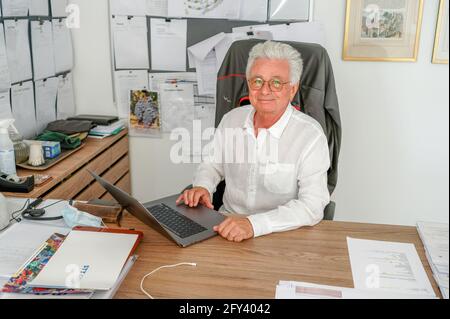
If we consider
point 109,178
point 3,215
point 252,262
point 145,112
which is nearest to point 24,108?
point 109,178

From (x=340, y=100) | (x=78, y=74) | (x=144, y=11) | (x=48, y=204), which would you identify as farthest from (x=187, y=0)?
(x=48, y=204)

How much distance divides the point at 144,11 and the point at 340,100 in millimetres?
1237

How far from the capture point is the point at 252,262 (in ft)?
4.38

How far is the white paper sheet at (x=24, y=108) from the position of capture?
2318mm

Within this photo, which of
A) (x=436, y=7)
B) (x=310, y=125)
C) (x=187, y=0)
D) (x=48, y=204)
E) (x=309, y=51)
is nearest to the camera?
(x=48, y=204)

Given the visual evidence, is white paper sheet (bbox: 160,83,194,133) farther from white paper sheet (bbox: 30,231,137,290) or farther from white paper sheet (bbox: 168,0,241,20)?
white paper sheet (bbox: 30,231,137,290)

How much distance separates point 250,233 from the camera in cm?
147

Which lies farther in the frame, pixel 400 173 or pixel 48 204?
pixel 400 173

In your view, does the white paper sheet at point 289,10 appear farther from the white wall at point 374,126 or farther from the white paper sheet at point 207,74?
the white paper sheet at point 207,74

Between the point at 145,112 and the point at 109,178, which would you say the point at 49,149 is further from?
the point at 145,112

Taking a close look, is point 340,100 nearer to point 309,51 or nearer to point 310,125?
point 309,51

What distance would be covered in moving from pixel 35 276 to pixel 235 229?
0.58m

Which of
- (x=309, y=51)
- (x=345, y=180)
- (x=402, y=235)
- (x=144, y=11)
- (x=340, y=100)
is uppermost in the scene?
(x=144, y=11)

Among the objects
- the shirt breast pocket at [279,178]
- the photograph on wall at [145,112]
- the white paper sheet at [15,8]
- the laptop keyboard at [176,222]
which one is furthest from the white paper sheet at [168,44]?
the laptop keyboard at [176,222]
